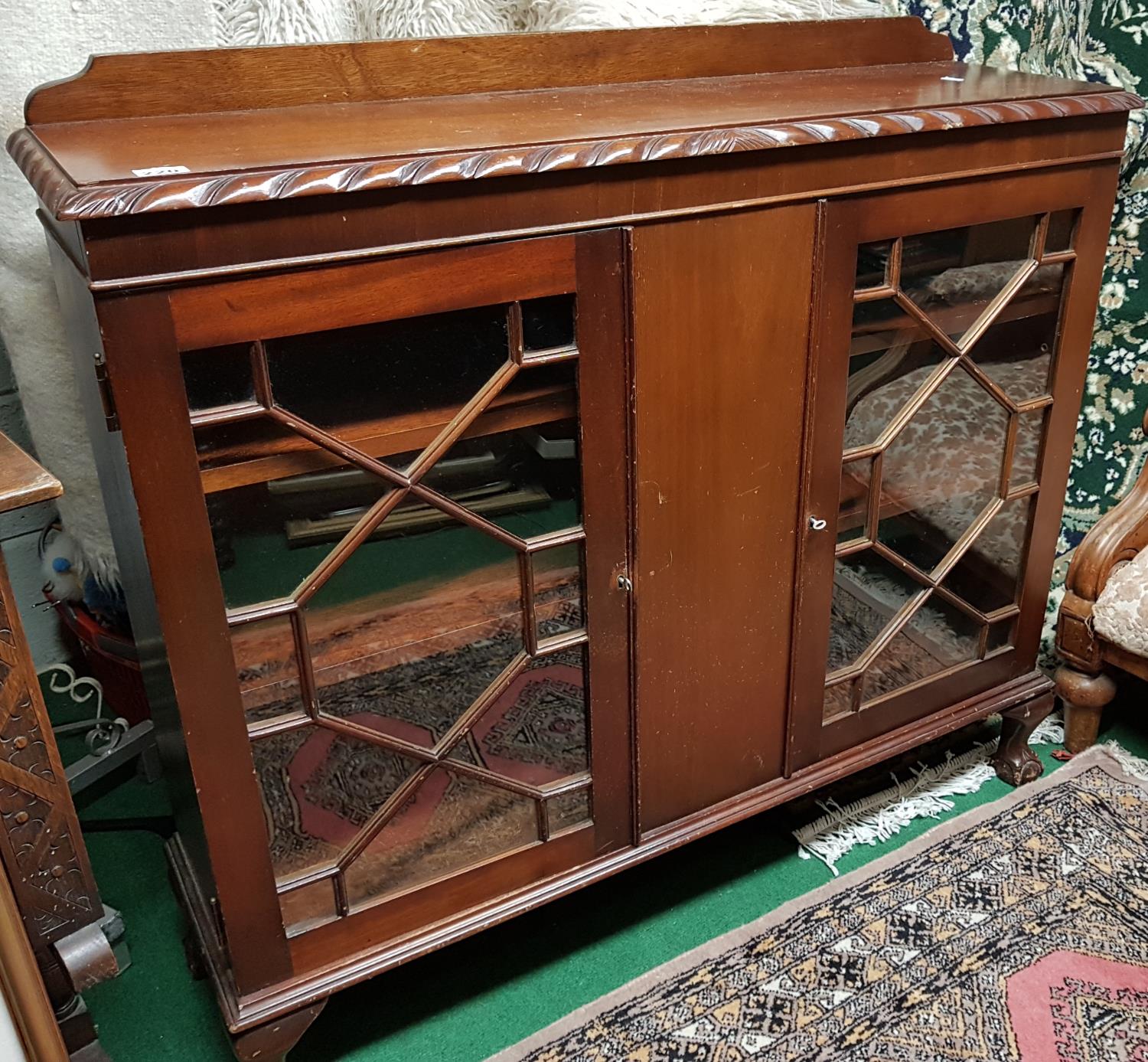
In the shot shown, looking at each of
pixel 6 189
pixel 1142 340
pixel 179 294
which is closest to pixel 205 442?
pixel 179 294

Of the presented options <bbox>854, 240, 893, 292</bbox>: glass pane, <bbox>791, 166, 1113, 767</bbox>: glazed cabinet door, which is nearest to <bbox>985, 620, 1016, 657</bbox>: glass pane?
<bbox>791, 166, 1113, 767</bbox>: glazed cabinet door

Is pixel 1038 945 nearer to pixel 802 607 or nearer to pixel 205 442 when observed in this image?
pixel 802 607

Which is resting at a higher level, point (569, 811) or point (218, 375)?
point (218, 375)

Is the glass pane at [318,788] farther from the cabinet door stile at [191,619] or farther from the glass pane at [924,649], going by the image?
the glass pane at [924,649]

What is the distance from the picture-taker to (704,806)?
4.14 ft

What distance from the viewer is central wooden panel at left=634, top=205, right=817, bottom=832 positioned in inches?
39.9

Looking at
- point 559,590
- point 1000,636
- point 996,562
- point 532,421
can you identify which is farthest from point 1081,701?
point 532,421

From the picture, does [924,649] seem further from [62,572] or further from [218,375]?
[62,572]

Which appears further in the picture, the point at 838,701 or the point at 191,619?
the point at 838,701

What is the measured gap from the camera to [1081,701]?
1.56 m

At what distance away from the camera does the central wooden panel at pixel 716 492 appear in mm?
1014

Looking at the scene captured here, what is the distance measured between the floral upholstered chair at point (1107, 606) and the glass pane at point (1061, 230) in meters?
0.36

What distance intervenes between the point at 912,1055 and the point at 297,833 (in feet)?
2.31

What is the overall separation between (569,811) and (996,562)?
25.6 inches
